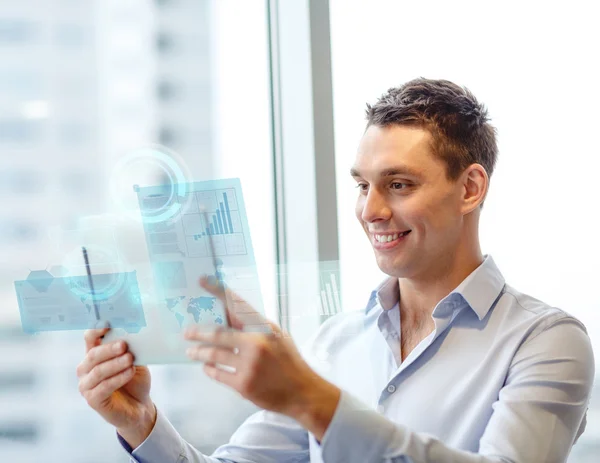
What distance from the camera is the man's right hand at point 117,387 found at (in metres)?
1.06

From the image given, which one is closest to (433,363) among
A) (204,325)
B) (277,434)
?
(277,434)

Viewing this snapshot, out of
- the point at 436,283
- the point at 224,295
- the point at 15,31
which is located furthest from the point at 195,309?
the point at 15,31

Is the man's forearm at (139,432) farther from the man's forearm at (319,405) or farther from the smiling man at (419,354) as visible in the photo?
the man's forearm at (319,405)

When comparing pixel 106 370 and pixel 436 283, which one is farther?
pixel 436 283

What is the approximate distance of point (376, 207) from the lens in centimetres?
126

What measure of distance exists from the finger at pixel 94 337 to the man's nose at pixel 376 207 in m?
0.52

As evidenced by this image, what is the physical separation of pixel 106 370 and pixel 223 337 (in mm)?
304

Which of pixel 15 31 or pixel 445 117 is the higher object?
pixel 15 31

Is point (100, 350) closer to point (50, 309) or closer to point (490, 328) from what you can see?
point (50, 309)

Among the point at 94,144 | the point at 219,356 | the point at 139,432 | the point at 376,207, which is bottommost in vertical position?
the point at 139,432

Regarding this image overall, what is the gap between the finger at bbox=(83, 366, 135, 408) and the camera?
1070 millimetres

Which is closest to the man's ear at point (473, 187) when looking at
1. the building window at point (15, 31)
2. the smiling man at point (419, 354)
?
the smiling man at point (419, 354)

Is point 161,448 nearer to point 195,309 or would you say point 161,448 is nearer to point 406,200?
point 195,309

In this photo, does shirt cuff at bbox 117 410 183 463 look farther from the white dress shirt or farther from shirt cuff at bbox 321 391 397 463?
shirt cuff at bbox 321 391 397 463
